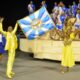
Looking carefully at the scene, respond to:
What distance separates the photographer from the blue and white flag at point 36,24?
51.4ft

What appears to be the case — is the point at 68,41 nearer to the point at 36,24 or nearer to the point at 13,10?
the point at 36,24

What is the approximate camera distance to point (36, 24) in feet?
52.0

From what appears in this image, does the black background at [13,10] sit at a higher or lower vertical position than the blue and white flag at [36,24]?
higher

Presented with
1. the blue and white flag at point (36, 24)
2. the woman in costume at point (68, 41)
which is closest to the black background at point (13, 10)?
the blue and white flag at point (36, 24)

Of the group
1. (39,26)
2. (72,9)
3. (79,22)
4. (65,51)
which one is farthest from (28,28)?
(72,9)

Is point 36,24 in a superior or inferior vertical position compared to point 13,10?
inferior

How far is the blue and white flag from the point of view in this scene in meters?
15.7

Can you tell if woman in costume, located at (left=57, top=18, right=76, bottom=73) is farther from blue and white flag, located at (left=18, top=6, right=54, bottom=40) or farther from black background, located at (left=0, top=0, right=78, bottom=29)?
black background, located at (left=0, top=0, right=78, bottom=29)

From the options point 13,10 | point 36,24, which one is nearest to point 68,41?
point 36,24

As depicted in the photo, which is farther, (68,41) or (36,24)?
(36,24)

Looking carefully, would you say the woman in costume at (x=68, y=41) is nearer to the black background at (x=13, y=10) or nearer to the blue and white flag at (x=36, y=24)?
the blue and white flag at (x=36, y=24)

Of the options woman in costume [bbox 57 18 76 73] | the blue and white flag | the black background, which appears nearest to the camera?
woman in costume [bbox 57 18 76 73]

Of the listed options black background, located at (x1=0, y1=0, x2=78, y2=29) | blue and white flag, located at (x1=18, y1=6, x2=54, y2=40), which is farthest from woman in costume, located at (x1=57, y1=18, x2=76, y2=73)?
black background, located at (x1=0, y1=0, x2=78, y2=29)

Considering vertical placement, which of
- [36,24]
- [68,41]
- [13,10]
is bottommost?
[68,41]
